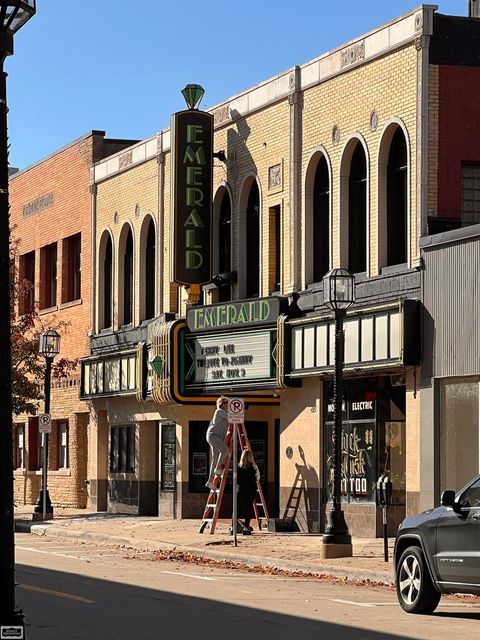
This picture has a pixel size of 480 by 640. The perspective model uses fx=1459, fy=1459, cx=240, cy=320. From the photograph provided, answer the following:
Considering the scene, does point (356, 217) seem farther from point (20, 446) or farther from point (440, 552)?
point (20, 446)

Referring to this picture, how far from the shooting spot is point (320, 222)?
1209 inches

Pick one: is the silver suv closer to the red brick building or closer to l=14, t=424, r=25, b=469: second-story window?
the red brick building

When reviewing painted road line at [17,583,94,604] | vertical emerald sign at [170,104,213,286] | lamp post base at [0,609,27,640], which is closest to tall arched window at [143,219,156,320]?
vertical emerald sign at [170,104,213,286]

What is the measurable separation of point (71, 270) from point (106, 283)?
297cm

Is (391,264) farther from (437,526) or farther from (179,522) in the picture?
(437,526)

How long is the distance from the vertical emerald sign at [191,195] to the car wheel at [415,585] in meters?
17.8

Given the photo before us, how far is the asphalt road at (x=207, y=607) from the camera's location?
14.1 metres

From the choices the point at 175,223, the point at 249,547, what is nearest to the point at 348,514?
the point at 249,547

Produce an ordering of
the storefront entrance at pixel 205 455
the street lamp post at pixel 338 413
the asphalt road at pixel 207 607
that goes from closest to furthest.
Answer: the asphalt road at pixel 207 607, the street lamp post at pixel 338 413, the storefront entrance at pixel 205 455

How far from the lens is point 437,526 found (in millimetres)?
15969

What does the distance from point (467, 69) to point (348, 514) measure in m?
8.88

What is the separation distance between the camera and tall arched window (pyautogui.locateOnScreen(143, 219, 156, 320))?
127 feet

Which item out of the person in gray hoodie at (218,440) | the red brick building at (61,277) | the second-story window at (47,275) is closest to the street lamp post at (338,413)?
the person in gray hoodie at (218,440)

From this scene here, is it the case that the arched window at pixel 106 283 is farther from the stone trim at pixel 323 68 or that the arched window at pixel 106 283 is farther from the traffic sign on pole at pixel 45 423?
the traffic sign on pole at pixel 45 423
